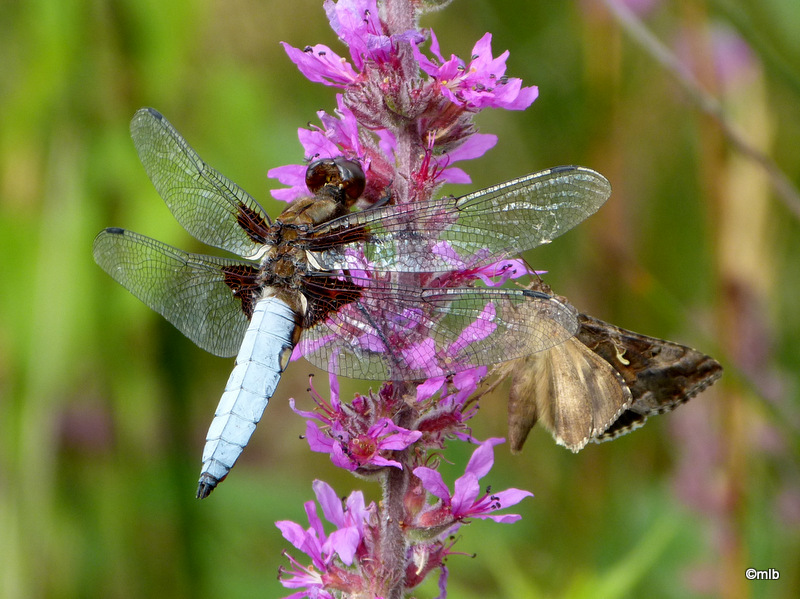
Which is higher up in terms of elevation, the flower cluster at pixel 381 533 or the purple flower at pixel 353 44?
the purple flower at pixel 353 44

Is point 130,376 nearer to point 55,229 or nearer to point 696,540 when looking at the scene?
point 55,229

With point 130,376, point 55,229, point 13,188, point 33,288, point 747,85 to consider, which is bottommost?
point 130,376

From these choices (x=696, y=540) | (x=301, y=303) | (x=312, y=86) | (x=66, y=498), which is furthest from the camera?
(x=312, y=86)

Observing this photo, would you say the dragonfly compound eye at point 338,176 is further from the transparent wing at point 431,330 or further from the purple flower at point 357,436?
the purple flower at point 357,436

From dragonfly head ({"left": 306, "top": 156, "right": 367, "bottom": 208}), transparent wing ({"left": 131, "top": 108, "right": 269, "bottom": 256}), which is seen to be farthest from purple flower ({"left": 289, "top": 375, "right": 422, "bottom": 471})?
transparent wing ({"left": 131, "top": 108, "right": 269, "bottom": 256})

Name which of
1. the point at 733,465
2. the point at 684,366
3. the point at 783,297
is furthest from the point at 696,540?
the point at 684,366

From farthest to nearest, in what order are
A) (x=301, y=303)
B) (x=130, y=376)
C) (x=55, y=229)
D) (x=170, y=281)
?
(x=130, y=376), (x=55, y=229), (x=170, y=281), (x=301, y=303)

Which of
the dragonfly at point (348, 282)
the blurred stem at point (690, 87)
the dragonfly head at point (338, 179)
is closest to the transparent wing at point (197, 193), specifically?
the dragonfly at point (348, 282)

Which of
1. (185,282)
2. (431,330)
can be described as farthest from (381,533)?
(185,282)
